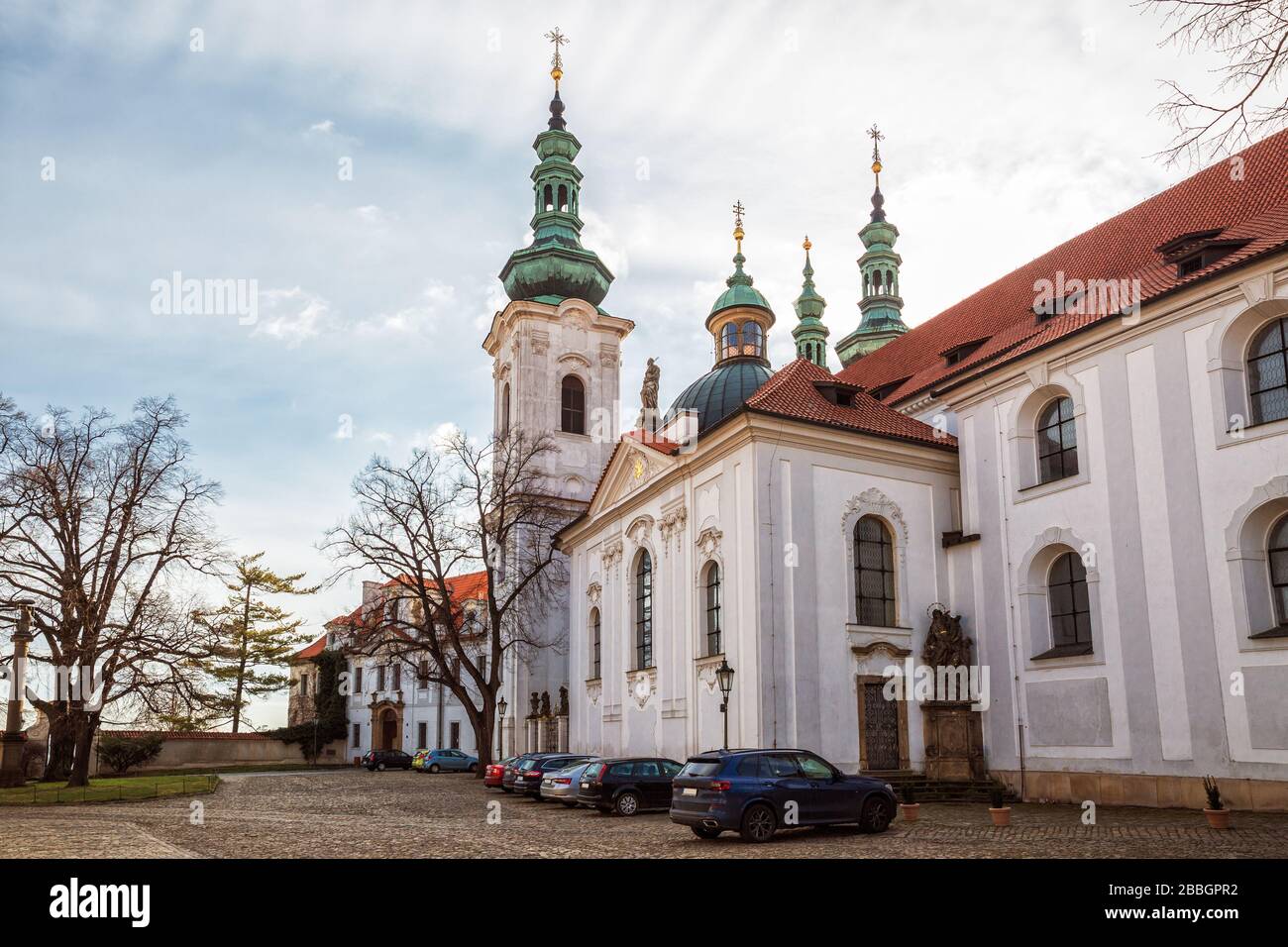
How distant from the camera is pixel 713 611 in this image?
26734 mm

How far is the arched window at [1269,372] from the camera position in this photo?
63.6 feet

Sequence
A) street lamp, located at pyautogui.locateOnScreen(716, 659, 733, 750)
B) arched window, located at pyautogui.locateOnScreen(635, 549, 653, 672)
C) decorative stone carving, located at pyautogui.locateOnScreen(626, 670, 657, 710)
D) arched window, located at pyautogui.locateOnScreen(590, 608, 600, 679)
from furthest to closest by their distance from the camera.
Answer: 1. arched window, located at pyautogui.locateOnScreen(590, 608, 600, 679)
2. arched window, located at pyautogui.locateOnScreen(635, 549, 653, 672)
3. decorative stone carving, located at pyautogui.locateOnScreen(626, 670, 657, 710)
4. street lamp, located at pyautogui.locateOnScreen(716, 659, 733, 750)

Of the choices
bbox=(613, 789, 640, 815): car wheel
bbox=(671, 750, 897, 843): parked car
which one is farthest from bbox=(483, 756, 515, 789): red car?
bbox=(671, 750, 897, 843): parked car

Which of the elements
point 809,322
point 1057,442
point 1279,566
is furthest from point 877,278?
point 1279,566

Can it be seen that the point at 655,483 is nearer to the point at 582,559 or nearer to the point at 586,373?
the point at 582,559

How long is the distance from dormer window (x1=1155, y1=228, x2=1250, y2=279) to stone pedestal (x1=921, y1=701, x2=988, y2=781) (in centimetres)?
1057

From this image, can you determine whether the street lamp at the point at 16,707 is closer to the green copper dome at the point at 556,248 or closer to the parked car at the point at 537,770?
the parked car at the point at 537,770

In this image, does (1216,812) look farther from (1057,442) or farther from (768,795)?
(1057,442)

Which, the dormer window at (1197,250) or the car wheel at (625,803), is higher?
the dormer window at (1197,250)

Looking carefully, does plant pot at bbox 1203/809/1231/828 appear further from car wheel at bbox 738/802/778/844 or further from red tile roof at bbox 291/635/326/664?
red tile roof at bbox 291/635/326/664

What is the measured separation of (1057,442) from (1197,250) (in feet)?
16.5

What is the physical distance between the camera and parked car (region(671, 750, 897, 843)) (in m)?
14.9

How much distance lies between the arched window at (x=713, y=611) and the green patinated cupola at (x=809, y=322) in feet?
94.4

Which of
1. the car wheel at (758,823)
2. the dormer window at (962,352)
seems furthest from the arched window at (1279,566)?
the dormer window at (962,352)
